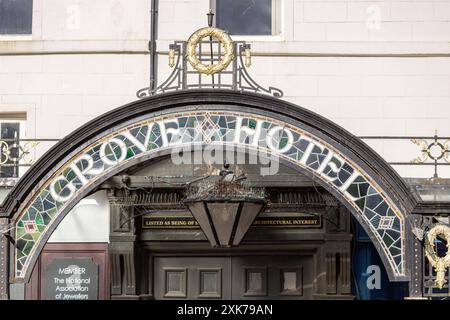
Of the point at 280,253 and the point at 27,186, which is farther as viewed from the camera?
the point at 280,253

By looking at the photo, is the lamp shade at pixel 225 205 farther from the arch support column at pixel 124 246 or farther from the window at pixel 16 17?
the window at pixel 16 17

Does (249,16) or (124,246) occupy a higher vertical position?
(249,16)

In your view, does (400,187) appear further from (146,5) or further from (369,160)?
(146,5)

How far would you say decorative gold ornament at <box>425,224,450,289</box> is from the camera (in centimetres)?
1321

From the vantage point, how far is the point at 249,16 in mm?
16359

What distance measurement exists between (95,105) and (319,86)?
2.67 m

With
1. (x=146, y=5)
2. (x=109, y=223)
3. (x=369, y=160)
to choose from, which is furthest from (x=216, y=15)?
(x=369, y=160)

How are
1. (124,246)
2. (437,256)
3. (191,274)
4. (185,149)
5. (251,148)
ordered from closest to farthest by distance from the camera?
1. (437,256)
2. (251,148)
3. (185,149)
4. (124,246)
5. (191,274)

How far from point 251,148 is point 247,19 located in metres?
3.31

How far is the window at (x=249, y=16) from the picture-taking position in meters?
16.3

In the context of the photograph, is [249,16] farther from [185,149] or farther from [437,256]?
[437,256]

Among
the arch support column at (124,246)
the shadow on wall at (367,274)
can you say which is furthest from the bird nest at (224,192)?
the shadow on wall at (367,274)

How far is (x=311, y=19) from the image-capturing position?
16203 mm

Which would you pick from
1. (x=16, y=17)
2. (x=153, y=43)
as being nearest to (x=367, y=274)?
(x=153, y=43)
